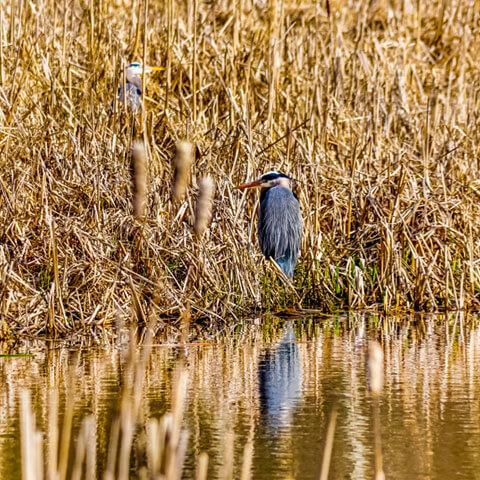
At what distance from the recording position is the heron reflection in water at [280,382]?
18.4 ft

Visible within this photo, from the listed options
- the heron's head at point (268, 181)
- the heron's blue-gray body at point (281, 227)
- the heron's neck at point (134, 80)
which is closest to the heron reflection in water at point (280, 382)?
the heron's blue-gray body at point (281, 227)

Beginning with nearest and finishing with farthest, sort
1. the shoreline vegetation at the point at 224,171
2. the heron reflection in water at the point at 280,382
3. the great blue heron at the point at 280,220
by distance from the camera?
the heron reflection in water at the point at 280,382 → the shoreline vegetation at the point at 224,171 → the great blue heron at the point at 280,220

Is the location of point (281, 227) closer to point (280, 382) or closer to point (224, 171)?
point (224, 171)

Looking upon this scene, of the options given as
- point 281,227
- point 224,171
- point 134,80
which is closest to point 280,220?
point 281,227

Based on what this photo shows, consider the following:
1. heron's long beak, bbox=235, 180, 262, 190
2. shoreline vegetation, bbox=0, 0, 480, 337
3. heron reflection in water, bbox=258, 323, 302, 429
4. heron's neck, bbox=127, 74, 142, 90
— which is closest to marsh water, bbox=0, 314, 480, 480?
heron reflection in water, bbox=258, 323, 302, 429

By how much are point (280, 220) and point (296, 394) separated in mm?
3026

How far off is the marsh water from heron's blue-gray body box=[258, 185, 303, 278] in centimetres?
75

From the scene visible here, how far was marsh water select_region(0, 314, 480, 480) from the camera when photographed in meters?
4.76

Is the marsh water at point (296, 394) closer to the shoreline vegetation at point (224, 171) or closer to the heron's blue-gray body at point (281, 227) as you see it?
the shoreline vegetation at point (224, 171)

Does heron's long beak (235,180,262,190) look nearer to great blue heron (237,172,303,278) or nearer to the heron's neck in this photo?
great blue heron (237,172,303,278)

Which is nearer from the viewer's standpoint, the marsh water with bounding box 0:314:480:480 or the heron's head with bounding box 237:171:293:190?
the marsh water with bounding box 0:314:480:480

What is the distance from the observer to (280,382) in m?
6.36

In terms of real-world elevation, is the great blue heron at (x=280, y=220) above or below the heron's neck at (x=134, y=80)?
below

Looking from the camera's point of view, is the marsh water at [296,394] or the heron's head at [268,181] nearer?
the marsh water at [296,394]
